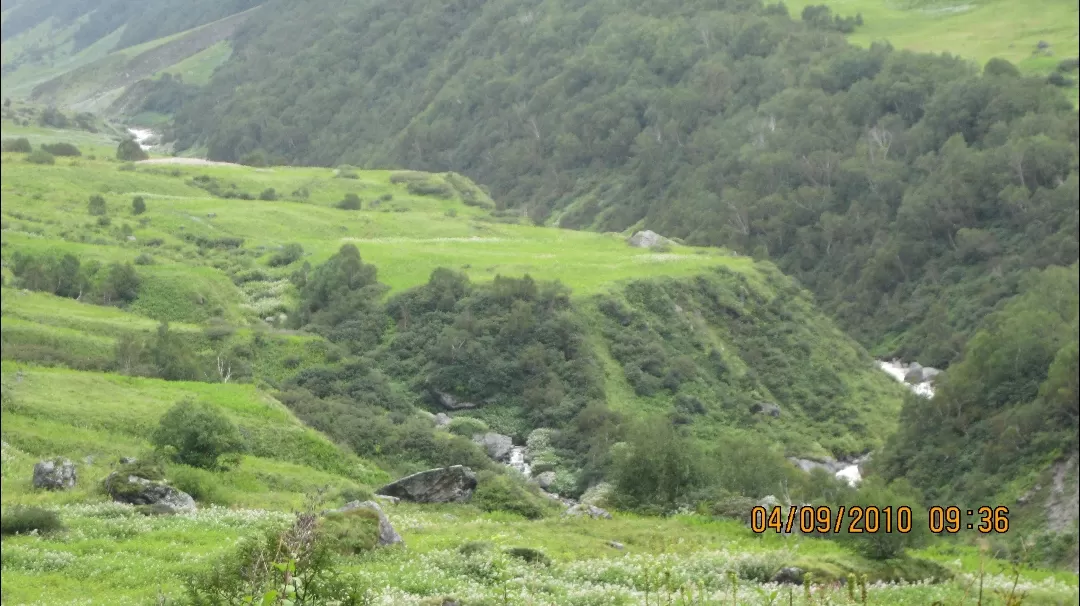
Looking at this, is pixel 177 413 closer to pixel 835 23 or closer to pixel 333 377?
pixel 333 377

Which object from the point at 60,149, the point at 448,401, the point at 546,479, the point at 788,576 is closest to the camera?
the point at 788,576

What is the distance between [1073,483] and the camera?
56.1 metres

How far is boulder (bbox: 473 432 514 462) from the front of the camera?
61.5m

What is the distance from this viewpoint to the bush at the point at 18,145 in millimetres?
95637

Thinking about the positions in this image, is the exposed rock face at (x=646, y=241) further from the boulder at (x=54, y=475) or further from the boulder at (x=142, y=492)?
the boulder at (x=142, y=492)

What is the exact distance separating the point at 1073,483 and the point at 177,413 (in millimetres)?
43803

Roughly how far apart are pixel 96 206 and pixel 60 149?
25.9 meters

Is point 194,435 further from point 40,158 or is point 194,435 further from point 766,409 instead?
point 40,158

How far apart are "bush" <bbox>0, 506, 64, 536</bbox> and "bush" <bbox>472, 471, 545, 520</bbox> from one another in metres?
17.6

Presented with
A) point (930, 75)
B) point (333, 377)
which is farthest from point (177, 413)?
point (930, 75)

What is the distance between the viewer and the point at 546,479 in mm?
57812

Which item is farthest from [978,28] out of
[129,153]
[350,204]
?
[129,153]

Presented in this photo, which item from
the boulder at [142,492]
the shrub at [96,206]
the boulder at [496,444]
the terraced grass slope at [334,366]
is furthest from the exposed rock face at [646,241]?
the boulder at [142,492]

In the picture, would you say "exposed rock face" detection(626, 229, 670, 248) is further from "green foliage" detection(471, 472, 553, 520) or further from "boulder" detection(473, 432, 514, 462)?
"green foliage" detection(471, 472, 553, 520)
